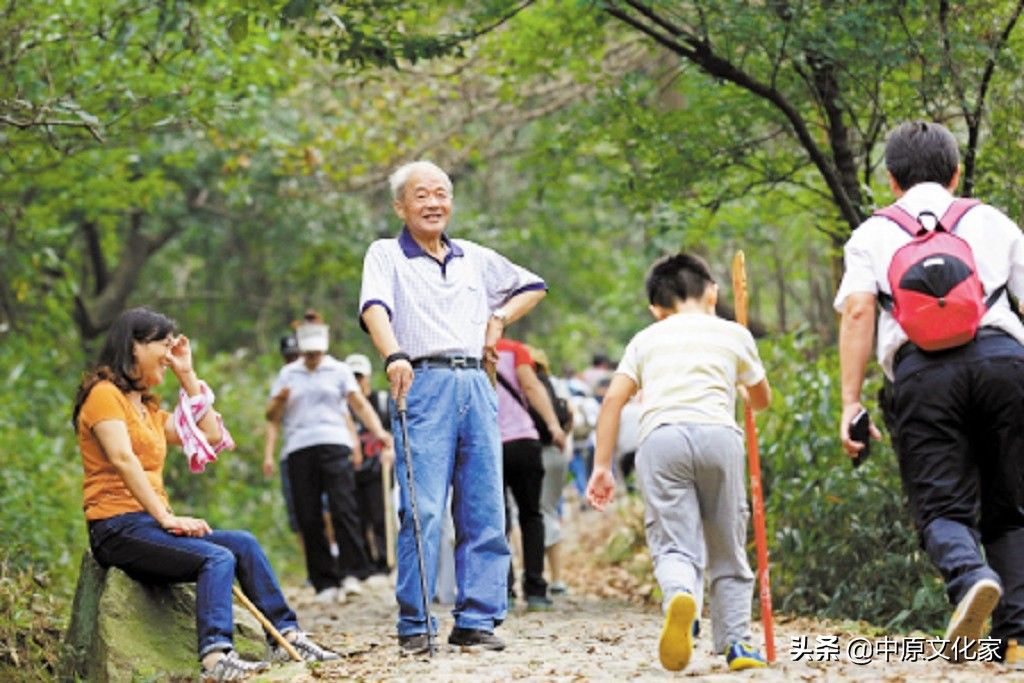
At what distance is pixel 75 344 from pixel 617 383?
15186 millimetres

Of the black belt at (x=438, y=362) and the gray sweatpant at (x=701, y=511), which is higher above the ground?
the black belt at (x=438, y=362)

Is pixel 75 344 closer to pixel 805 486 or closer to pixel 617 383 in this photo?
pixel 805 486

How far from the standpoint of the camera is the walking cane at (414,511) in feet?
24.5

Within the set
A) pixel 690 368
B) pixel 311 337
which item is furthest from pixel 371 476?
pixel 690 368

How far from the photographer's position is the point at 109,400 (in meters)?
7.70

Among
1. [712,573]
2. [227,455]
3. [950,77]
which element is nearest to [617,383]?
[712,573]

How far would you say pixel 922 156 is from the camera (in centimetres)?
663

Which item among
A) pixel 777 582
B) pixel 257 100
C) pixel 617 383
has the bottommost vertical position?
pixel 777 582

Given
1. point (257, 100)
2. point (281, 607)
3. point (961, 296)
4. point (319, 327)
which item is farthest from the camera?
point (257, 100)

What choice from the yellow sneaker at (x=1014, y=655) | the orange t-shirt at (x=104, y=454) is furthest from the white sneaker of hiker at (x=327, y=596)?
the yellow sneaker at (x=1014, y=655)

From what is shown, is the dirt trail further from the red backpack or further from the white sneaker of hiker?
the white sneaker of hiker

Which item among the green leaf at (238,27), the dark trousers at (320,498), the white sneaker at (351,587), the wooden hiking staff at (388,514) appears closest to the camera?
the green leaf at (238,27)

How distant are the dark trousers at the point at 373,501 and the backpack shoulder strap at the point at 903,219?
338 inches

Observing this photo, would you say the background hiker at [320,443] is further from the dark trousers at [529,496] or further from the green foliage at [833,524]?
the green foliage at [833,524]
